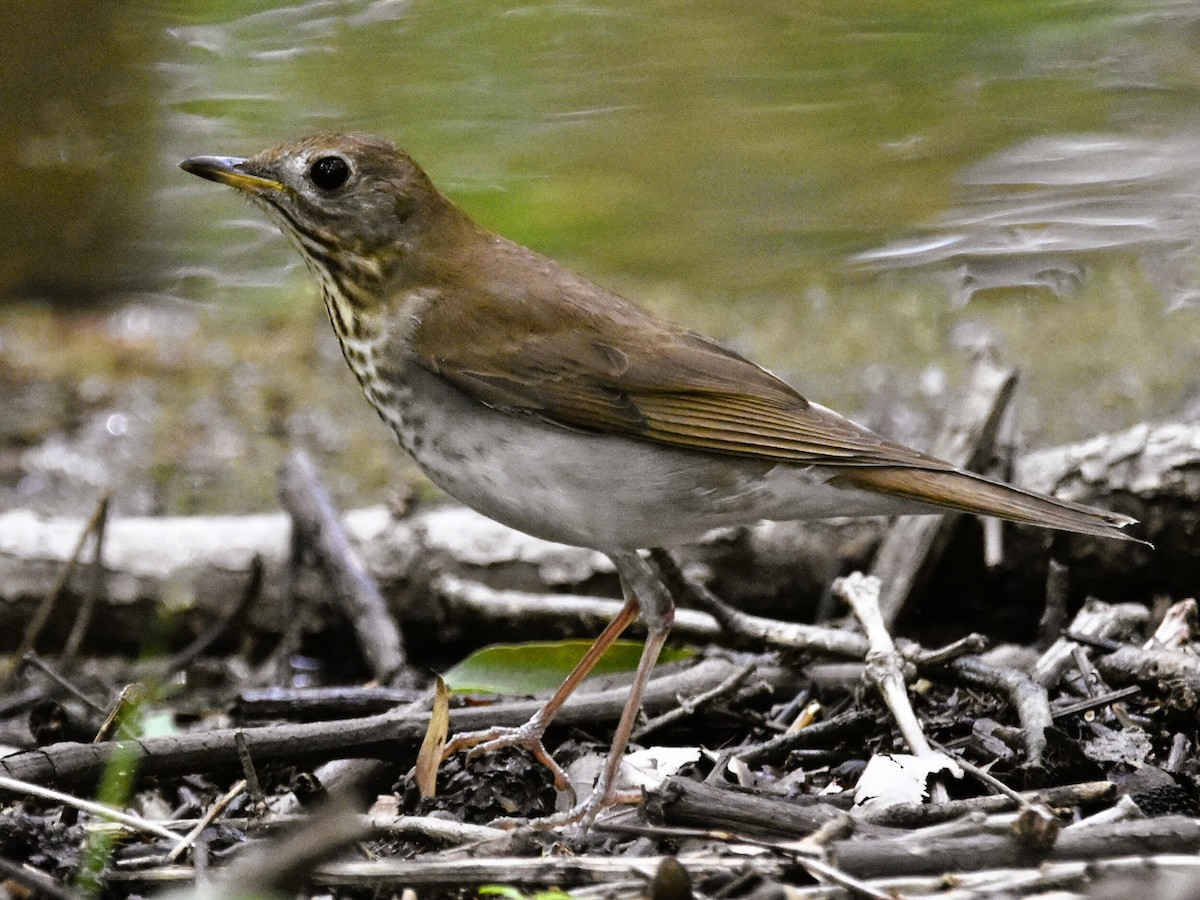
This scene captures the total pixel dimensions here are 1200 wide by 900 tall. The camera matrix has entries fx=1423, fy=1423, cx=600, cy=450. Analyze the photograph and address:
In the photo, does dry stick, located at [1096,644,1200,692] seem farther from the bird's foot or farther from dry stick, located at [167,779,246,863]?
dry stick, located at [167,779,246,863]

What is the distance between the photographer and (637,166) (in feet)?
33.9

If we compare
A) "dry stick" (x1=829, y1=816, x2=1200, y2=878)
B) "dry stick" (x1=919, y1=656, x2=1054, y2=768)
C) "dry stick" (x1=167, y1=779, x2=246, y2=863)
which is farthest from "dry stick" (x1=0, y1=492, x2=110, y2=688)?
"dry stick" (x1=829, y1=816, x2=1200, y2=878)

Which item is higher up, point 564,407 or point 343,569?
point 564,407

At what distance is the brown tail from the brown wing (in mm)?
50

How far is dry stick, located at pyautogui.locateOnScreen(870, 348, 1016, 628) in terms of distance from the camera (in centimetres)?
512

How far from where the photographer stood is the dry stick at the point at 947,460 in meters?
5.12

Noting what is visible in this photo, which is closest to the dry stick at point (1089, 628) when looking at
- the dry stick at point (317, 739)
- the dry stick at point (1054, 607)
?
the dry stick at point (1054, 607)

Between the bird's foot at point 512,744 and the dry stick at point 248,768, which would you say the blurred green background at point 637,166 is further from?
the dry stick at point 248,768

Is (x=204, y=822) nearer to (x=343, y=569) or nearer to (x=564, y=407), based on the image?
(x=564, y=407)

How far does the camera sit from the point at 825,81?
33.2 ft

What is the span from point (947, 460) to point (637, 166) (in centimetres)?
558

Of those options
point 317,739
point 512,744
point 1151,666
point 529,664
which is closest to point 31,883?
point 317,739

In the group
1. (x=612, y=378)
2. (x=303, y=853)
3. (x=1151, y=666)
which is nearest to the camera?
Answer: (x=303, y=853)

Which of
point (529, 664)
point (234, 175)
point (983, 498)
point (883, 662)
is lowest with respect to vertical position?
point (529, 664)
